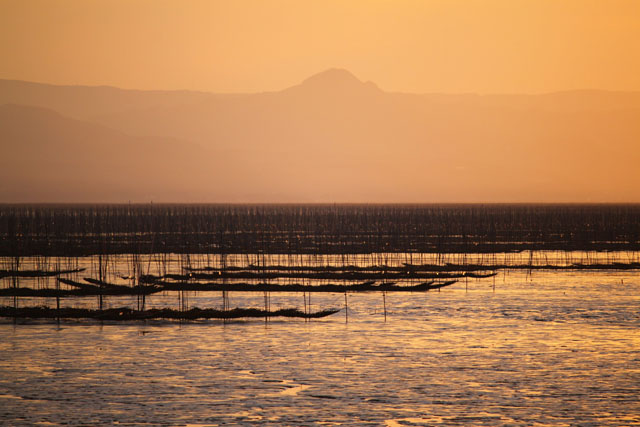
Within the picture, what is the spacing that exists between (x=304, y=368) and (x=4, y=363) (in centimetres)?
844

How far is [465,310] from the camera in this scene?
33844 millimetres

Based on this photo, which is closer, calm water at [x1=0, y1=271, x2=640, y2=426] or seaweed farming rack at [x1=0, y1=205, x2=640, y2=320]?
calm water at [x1=0, y1=271, x2=640, y2=426]

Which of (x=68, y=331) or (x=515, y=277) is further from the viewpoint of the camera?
(x=515, y=277)

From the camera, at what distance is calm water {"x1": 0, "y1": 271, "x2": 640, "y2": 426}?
703 inches

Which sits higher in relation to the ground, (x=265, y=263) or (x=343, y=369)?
(x=265, y=263)

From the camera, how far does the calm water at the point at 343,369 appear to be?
17844mm

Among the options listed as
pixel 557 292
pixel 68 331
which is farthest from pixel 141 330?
pixel 557 292

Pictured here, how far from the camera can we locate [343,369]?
2211cm

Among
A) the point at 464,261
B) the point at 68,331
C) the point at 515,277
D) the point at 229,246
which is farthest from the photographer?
the point at 229,246

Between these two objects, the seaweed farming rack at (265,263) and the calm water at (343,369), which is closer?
the calm water at (343,369)

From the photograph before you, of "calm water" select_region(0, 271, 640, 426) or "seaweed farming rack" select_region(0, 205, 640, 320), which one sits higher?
"seaweed farming rack" select_region(0, 205, 640, 320)

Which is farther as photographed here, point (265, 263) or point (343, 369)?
point (265, 263)

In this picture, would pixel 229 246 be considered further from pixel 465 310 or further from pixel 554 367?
pixel 554 367

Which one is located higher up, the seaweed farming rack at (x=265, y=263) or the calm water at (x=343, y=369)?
the seaweed farming rack at (x=265, y=263)
